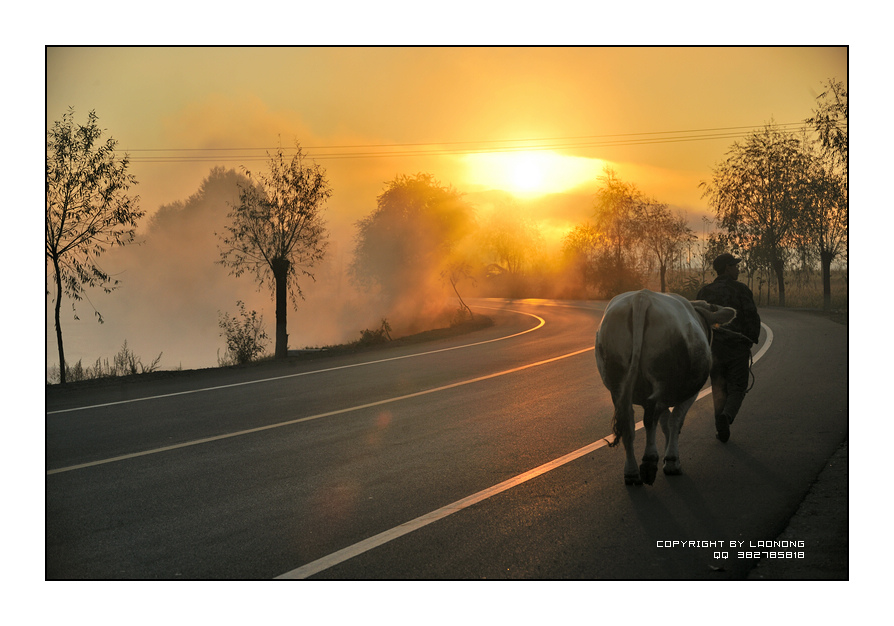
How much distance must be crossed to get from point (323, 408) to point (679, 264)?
2629 cm

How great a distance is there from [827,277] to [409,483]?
25901 mm

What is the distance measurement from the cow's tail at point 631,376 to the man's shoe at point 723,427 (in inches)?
83.9

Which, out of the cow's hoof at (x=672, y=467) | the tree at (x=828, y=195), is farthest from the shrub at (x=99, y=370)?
the tree at (x=828, y=195)

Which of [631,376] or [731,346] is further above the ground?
[731,346]

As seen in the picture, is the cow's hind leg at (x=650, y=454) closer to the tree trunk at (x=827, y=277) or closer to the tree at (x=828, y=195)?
the tree at (x=828, y=195)

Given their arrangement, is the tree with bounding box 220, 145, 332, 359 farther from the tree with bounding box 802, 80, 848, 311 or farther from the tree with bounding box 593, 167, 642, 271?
the tree with bounding box 593, 167, 642, 271

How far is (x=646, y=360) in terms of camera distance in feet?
17.6

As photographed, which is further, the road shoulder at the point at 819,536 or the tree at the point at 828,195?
the tree at the point at 828,195

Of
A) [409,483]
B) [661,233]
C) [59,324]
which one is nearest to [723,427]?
[409,483]

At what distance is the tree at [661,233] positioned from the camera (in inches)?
1314

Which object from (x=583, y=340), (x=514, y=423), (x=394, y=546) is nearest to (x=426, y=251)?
(x=583, y=340)

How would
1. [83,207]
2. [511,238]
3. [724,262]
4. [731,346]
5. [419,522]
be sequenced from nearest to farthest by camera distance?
[419,522], [731,346], [724,262], [83,207], [511,238]

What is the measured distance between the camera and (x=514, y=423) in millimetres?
8242

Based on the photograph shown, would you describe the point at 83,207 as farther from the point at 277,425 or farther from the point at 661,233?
the point at 661,233
